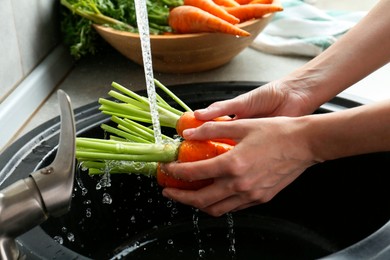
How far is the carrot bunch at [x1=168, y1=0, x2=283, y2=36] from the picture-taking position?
4.07 ft

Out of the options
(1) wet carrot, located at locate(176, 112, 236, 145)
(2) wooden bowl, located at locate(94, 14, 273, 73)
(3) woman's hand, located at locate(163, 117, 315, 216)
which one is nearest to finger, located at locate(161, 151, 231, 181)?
(3) woman's hand, located at locate(163, 117, 315, 216)

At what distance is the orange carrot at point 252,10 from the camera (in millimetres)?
1309

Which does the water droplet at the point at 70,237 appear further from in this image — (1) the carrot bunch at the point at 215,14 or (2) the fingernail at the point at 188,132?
(1) the carrot bunch at the point at 215,14

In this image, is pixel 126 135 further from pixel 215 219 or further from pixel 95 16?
pixel 95 16

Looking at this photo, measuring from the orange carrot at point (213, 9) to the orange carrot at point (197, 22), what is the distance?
0.15ft

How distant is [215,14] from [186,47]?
0.38ft

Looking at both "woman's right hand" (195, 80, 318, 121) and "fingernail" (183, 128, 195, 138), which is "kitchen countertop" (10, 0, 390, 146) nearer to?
"woman's right hand" (195, 80, 318, 121)

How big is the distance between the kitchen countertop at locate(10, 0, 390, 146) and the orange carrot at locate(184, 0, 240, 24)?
141 millimetres

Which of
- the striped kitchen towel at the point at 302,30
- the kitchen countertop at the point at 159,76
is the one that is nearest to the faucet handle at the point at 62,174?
the kitchen countertop at the point at 159,76

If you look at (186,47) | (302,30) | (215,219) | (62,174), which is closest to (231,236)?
(215,219)

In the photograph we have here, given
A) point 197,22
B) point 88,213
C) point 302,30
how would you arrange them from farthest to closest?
point 302,30 → point 197,22 → point 88,213

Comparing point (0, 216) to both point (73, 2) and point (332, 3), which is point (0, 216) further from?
point (332, 3)

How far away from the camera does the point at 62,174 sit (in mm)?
576

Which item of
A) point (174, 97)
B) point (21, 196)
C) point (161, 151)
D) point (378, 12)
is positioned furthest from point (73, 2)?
point (21, 196)
